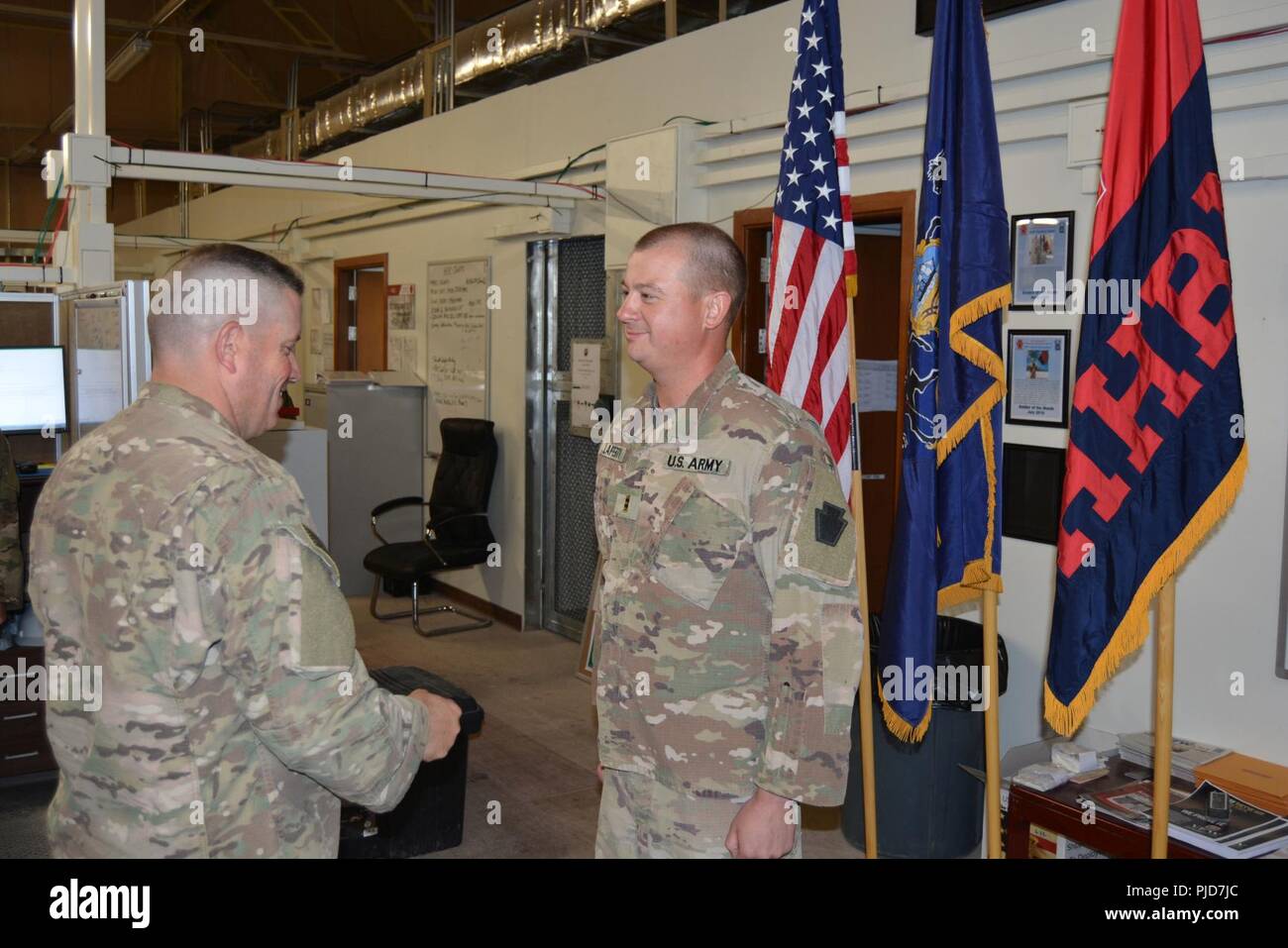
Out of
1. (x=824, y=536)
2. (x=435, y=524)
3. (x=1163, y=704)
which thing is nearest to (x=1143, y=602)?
(x=1163, y=704)

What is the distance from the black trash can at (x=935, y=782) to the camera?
A: 3332 millimetres

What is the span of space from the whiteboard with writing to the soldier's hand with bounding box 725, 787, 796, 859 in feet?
16.5

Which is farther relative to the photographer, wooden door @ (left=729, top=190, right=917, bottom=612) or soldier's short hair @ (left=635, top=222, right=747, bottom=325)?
wooden door @ (left=729, top=190, right=917, bottom=612)

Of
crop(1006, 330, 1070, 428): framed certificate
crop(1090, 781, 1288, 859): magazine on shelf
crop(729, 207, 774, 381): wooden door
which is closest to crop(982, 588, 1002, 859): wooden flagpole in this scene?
crop(1090, 781, 1288, 859): magazine on shelf

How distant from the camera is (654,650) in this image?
1.91 meters

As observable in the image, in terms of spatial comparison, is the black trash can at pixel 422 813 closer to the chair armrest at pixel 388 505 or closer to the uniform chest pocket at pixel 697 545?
the uniform chest pocket at pixel 697 545

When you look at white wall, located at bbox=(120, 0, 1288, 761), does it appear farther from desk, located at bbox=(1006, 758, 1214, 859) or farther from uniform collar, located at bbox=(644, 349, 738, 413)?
uniform collar, located at bbox=(644, 349, 738, 413)

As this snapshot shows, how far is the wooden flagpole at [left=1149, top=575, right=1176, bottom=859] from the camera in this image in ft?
7.43

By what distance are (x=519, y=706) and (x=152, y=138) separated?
10347mm

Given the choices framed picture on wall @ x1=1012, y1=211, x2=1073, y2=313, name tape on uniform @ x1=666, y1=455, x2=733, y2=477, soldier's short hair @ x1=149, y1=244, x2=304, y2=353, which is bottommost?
name tape on uniform @ x1=666, y1=455, x2=733, y2=477

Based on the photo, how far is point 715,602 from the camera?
→ 186 cm

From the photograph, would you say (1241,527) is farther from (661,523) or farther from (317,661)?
(317,661)

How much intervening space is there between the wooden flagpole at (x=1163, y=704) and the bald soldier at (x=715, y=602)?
0.89 metres
